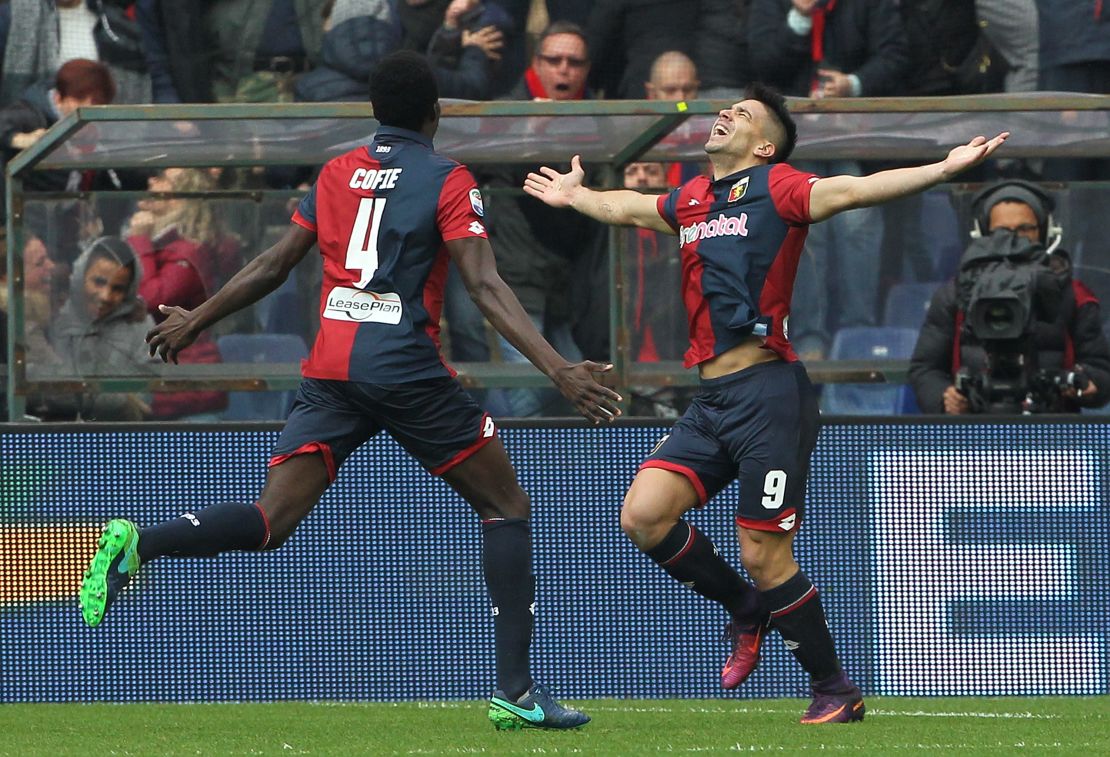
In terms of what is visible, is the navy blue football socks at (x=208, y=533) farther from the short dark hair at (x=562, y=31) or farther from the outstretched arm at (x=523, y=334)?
the short dark hair at (x=562, y=31)

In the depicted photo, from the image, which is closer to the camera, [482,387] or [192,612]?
[192,612]

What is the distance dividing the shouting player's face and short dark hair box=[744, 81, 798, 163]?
0.03 m

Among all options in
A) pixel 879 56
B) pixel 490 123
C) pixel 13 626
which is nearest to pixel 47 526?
pixel 13 626

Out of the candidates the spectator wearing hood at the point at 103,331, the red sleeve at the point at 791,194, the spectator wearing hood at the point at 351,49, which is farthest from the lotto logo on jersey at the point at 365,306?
the spectator wearing hood at the point at 351,49

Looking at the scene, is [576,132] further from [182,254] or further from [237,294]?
[237,294]

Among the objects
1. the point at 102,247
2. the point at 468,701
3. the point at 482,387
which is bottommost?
the point at 468,701

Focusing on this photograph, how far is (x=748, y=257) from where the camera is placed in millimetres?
6840

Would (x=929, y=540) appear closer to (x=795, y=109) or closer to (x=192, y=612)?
(x=795, y=109)

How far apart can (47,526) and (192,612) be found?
693 mm

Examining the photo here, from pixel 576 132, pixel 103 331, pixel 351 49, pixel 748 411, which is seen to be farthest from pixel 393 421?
pixel 351 49

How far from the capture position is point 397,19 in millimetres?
11617

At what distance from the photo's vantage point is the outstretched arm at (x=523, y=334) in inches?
243

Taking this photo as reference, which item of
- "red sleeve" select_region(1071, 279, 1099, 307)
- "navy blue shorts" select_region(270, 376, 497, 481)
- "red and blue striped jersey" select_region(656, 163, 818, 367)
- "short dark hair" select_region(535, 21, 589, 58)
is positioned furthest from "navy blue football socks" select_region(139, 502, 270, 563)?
"short dark hair" select_region(535, 21, 589, 58)

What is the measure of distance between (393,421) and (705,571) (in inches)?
48.9
